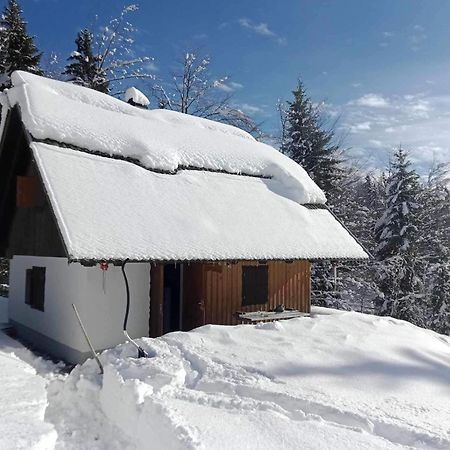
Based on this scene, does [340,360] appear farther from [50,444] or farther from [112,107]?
[112,107]

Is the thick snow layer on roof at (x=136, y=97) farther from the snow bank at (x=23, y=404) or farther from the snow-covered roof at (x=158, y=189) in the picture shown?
the snow bank at (x=23, y=404)

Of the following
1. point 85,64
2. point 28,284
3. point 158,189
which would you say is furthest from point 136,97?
point 85,64

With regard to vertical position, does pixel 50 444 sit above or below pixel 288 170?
below

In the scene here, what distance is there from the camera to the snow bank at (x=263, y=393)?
14.7 feet

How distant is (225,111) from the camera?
25844 mm

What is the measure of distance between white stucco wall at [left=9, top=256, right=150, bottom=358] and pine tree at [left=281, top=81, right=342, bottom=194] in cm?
1551

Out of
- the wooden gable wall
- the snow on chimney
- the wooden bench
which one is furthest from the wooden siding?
the snow on chimney

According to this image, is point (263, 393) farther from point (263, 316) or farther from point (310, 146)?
point (310, 146)

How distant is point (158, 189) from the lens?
1041 centimetres

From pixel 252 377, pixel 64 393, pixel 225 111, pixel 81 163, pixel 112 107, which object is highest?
pixel 225 111

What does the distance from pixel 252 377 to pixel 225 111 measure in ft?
71.4

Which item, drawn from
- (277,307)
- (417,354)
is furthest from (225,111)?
(417,354)

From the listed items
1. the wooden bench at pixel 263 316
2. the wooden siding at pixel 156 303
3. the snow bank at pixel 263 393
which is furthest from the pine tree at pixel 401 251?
the wooden siding at pixel 156 303

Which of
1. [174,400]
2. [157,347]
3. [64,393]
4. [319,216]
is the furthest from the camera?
[319,216]
